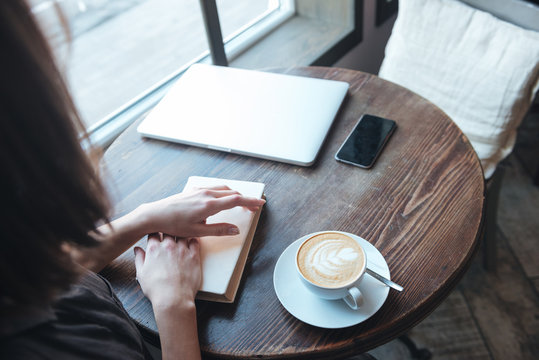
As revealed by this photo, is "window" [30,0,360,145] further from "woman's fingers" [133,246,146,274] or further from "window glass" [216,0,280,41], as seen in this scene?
"woman's fingers" [133,246,146,274]

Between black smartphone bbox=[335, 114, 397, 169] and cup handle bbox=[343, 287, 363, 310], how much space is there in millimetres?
330

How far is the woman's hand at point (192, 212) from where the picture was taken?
80 cm

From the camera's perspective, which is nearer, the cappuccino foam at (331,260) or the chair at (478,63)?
the cappuccino foam at (331,260)

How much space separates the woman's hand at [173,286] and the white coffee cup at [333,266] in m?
0.18

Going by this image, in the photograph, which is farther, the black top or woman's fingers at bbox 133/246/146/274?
woman's fingers at bbox 133/246/146/274

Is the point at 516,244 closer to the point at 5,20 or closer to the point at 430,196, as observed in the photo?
the point at 430,196

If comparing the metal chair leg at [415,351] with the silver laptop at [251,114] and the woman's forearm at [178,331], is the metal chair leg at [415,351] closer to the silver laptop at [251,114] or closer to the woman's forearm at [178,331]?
the silver laptop at [251,114]

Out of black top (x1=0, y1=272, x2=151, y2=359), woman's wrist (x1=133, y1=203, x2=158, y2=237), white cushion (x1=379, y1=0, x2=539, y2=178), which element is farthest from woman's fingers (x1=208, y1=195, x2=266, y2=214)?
white cushion (x1=379, y1=0, x2=539, y2=178)

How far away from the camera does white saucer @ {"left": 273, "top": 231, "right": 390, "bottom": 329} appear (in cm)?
69

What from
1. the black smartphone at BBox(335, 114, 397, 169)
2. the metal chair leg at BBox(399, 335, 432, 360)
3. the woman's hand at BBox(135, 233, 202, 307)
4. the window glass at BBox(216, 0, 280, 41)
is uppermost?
the woman's hand at BBox(135, 233, 202, 307)

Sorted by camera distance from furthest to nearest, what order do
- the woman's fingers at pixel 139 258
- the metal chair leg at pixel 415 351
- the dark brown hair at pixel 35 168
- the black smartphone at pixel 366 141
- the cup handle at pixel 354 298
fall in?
the metal chair leg at pixel 415 351
the black smartphone at pixel 366 141
the woman's fingers at pixel 139 258
the cup handle at pixel 354 298
the dark brown hair at pixel 35 168

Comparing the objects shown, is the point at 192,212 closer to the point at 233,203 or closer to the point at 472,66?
the point at 233,203

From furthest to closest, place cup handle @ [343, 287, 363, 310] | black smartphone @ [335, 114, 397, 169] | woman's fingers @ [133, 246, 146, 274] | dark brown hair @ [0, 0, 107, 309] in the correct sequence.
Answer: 1. black smartphone @ [335, 114, 397, 169]
2. woman's fingers @ [133, 246, 146, 274]
3. cup handle @ [343, 287, 363, 310]
4. dark brown hair @ [0, 0, 107, 309]

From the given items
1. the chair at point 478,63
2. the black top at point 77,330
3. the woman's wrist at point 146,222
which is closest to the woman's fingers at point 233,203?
the woman's wrist at point 146,222
